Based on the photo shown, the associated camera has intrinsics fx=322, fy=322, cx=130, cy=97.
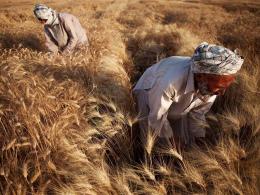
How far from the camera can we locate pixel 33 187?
219cm

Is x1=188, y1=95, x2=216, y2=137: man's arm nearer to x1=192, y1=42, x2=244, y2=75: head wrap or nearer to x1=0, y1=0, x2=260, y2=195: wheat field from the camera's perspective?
x1=0, y1=0, x2=260, y2=195: wheat field

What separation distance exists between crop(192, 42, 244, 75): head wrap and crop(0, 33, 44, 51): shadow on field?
14.7 feet

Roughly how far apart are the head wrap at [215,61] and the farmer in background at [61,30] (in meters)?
2.84

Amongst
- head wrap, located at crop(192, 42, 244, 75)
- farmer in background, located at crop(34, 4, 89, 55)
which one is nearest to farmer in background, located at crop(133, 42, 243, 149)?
head wrap, located at crop(192, 42, 244, 75)

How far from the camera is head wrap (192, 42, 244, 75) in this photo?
93.9 inches

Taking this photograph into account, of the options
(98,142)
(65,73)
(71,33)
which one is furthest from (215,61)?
(71,33)

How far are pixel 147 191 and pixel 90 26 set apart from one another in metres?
5.70

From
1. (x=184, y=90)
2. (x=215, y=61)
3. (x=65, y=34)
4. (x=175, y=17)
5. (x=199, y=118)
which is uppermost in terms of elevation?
(x=215, y=61)

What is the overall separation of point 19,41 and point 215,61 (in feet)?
17.6

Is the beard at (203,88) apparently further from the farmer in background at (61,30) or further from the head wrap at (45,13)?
the head wrap at (45,13)

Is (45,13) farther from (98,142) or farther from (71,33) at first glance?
(98,142)

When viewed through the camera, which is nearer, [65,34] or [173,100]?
[173,100]

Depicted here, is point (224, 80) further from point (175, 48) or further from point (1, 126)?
point (175, 48)

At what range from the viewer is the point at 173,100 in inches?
108
